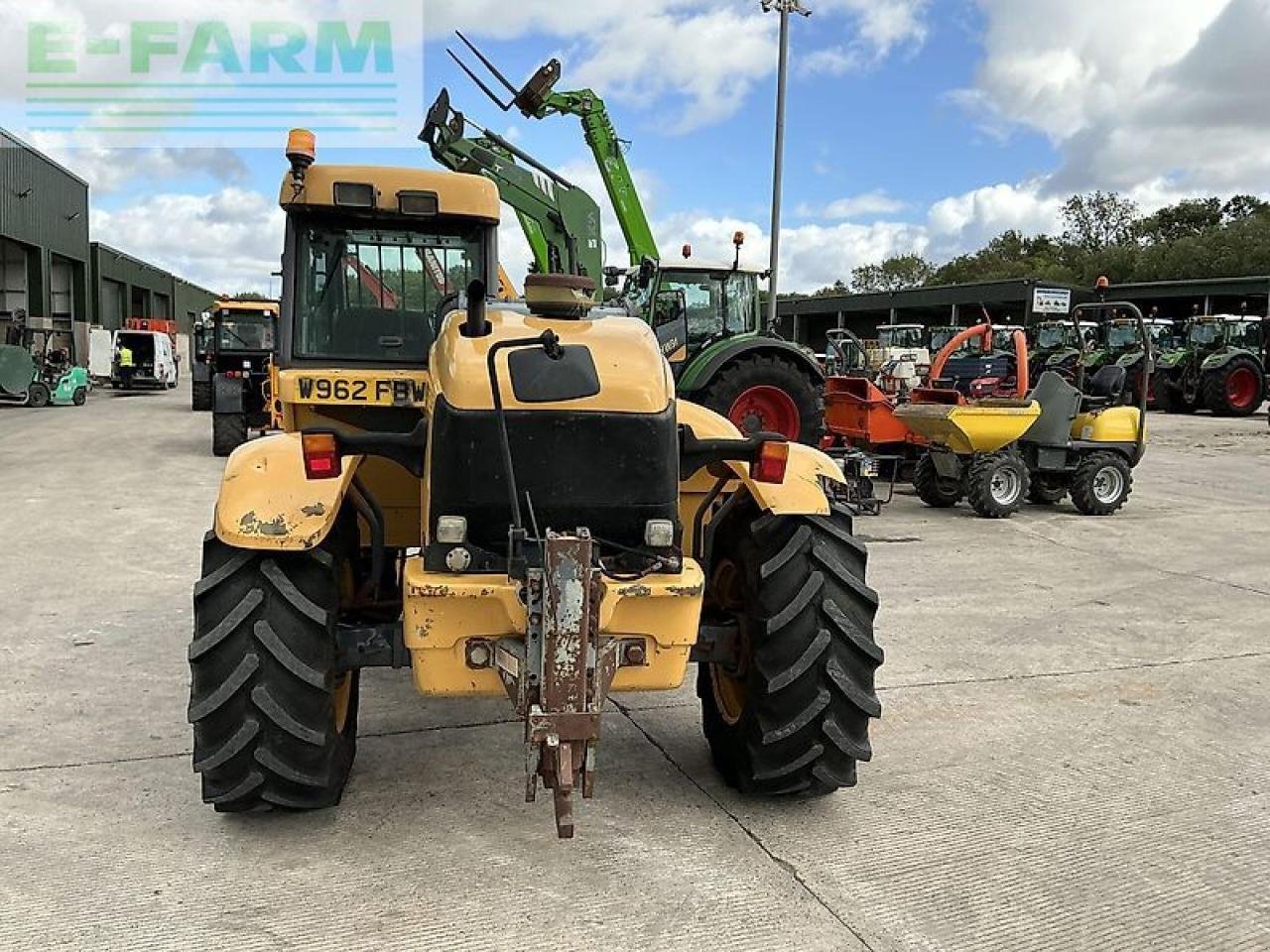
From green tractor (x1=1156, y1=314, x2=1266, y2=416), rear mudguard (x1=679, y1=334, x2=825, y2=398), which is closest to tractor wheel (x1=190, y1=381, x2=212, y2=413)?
rear mudguard (x1=679, y1=334, x2=825, y2=398)

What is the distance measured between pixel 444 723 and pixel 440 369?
5.83 ft

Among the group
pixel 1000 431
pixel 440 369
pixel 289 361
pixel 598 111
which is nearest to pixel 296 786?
pixel 440 369

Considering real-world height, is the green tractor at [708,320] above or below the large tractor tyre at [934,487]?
above

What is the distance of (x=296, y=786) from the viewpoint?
351cm

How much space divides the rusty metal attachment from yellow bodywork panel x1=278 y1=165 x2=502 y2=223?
2.73 metres

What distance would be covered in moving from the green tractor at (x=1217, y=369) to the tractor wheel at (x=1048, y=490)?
1634 cm

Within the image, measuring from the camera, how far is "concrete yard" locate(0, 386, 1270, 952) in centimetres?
308

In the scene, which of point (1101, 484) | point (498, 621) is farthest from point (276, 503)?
point (1101, 484)

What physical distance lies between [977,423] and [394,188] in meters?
6.80

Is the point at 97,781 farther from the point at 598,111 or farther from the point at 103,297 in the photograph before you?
the point at 103,297

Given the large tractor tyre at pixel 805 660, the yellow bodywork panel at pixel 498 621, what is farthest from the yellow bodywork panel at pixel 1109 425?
the yellow bodywork panel at pixel 498 621

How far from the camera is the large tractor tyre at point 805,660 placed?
3.65 metres

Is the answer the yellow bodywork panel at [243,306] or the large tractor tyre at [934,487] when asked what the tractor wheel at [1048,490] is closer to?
the large tractor tyre at [934,487]

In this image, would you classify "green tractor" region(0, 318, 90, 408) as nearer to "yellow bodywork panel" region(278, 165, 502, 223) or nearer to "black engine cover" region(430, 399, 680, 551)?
"yellow bodywork panel" region(278, 165, 502, 223)
